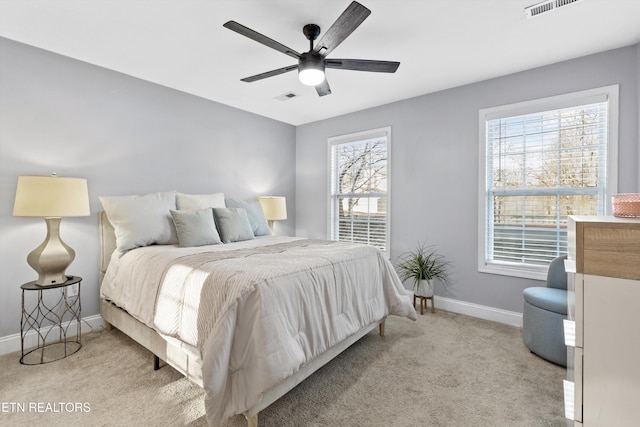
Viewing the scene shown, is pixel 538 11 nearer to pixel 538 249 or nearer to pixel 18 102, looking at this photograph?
pixel 538 249

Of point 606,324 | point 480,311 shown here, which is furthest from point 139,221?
point 480,311

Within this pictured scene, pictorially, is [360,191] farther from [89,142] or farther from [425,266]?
[89,142]

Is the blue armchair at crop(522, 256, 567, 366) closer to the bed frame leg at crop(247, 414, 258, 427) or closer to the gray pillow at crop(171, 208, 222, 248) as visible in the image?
the bed frame leg at crop(247, 414, 258, 427)

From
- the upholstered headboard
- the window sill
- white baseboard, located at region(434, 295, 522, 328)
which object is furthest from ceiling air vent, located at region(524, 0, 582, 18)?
Result: the upholstered headboard

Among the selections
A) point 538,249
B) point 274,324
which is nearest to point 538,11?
point 538,249

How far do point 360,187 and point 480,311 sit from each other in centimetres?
220

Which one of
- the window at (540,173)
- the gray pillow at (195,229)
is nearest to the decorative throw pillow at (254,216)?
the gray pillow at (195,229)

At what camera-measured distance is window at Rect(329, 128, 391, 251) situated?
415 cm

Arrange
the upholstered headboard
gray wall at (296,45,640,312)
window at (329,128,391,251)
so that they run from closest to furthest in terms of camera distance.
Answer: gray wall at (296,45,640,312) → the upholstered headboard → window at (329,128,391,251)

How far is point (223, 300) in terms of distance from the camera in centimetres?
158

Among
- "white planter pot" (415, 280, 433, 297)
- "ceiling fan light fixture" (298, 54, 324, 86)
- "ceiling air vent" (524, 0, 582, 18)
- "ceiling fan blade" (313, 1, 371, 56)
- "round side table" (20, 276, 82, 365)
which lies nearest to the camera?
"ceiling fan blade" (313, 1, 371, 56)

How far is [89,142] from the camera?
2.85m

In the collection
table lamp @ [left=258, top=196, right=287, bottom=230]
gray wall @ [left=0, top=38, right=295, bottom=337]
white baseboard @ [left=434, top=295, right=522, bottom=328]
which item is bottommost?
white baseboard @ [left=434, top=295, right=522, bottom=328]

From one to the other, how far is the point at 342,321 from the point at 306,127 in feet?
12.0
